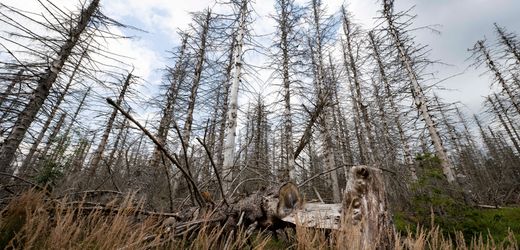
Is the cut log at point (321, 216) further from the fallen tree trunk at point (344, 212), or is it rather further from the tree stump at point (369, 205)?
the tree stump at point (369, 205)

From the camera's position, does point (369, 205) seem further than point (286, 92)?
No

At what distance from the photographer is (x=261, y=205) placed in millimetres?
2887

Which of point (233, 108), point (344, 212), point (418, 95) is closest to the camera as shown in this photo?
point (344, 212)

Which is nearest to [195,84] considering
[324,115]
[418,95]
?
[324,115]

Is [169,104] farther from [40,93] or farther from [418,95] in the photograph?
[418,95]

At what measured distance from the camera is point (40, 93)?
4258mm

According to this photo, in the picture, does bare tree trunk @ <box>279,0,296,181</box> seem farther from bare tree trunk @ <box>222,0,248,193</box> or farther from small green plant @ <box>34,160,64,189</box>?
small green plant @ <box>34,160,64,189</box>

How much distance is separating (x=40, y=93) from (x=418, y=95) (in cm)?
1198

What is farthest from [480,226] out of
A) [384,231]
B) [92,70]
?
[92,70]

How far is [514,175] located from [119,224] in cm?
3586

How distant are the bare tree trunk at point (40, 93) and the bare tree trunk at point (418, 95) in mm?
10896

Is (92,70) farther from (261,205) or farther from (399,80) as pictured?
(399,80)

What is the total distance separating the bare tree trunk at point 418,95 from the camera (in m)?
9.01

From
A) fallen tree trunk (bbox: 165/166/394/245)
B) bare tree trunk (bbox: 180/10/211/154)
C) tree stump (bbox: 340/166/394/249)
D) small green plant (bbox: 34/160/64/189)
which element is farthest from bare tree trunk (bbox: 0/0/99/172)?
bare tree trunk (bbox: 180/10/211/154)
